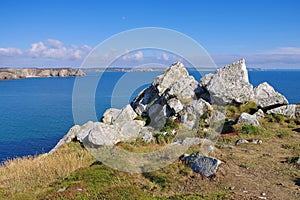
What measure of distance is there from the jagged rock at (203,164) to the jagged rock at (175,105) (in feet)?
40.7

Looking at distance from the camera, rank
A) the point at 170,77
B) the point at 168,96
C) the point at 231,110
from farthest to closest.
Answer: the point at 170,77, the point at 168,96, the point at 231,110

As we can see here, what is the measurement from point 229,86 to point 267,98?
3.77 m

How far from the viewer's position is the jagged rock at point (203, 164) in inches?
567

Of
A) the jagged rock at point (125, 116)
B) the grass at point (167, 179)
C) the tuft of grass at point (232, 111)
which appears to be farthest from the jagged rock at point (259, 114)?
the jagged rock at point (125, 116)

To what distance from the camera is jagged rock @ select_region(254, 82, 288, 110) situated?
2782 cm

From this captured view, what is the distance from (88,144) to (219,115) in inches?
445

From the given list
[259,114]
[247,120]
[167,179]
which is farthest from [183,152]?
[259,114]

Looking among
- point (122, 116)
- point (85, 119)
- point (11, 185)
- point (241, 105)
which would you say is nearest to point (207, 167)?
point (11, 185)

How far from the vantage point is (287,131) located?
23.2 meters

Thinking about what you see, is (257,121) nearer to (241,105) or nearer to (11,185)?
(241,105)

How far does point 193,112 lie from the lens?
26906 millimetres

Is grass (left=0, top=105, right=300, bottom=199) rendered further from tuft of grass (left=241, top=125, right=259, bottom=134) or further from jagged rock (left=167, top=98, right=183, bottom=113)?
jagged rock (left=167, top=98, right=183, bottom=113)

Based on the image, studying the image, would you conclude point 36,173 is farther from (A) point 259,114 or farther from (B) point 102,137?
(A) point 259,114

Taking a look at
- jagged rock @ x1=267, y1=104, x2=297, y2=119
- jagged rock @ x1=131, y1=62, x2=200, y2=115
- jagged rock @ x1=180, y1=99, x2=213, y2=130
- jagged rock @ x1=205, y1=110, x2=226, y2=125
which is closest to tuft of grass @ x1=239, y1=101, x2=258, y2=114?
jagged rock @ x1=267, y1=104, x2=297, y2=119
